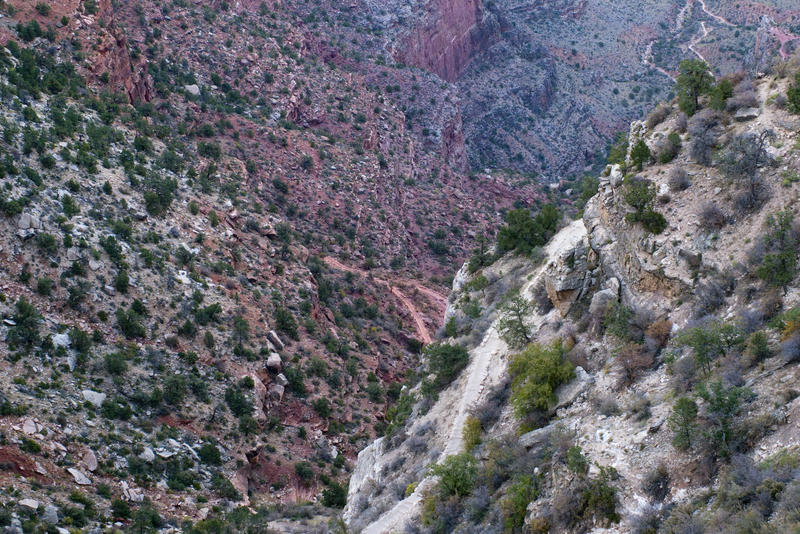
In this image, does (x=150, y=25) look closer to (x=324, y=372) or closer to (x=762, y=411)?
(x=324, y=372)

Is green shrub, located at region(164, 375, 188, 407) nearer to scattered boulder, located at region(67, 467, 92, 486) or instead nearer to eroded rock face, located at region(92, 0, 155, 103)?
scattered boulder, located at region(67, 467, 92, 486)

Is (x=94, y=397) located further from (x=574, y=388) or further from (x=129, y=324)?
(x=574, y=388)

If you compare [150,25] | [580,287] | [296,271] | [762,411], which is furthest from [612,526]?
[150,25]

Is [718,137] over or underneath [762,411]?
over

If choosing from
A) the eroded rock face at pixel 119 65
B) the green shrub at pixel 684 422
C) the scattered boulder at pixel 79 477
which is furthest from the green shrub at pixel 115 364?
the green shrub at pixel 684 422

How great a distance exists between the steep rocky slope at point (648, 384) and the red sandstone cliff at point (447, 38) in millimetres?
63220

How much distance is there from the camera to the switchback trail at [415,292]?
5422 cm

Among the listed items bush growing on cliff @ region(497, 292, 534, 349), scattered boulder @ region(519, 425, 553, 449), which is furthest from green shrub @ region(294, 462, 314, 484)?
scattered boulder @ region(519, 425, 553, 449)

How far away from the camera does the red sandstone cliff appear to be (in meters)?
88.8

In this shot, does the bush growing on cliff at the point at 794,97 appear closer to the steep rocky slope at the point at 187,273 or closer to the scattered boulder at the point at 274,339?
the steep rocky slope at the point at 187,273

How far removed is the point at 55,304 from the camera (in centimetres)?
3244

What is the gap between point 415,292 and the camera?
189 ft

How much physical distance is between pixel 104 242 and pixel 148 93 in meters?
20.9

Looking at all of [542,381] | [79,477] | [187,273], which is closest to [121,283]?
[187,273]
